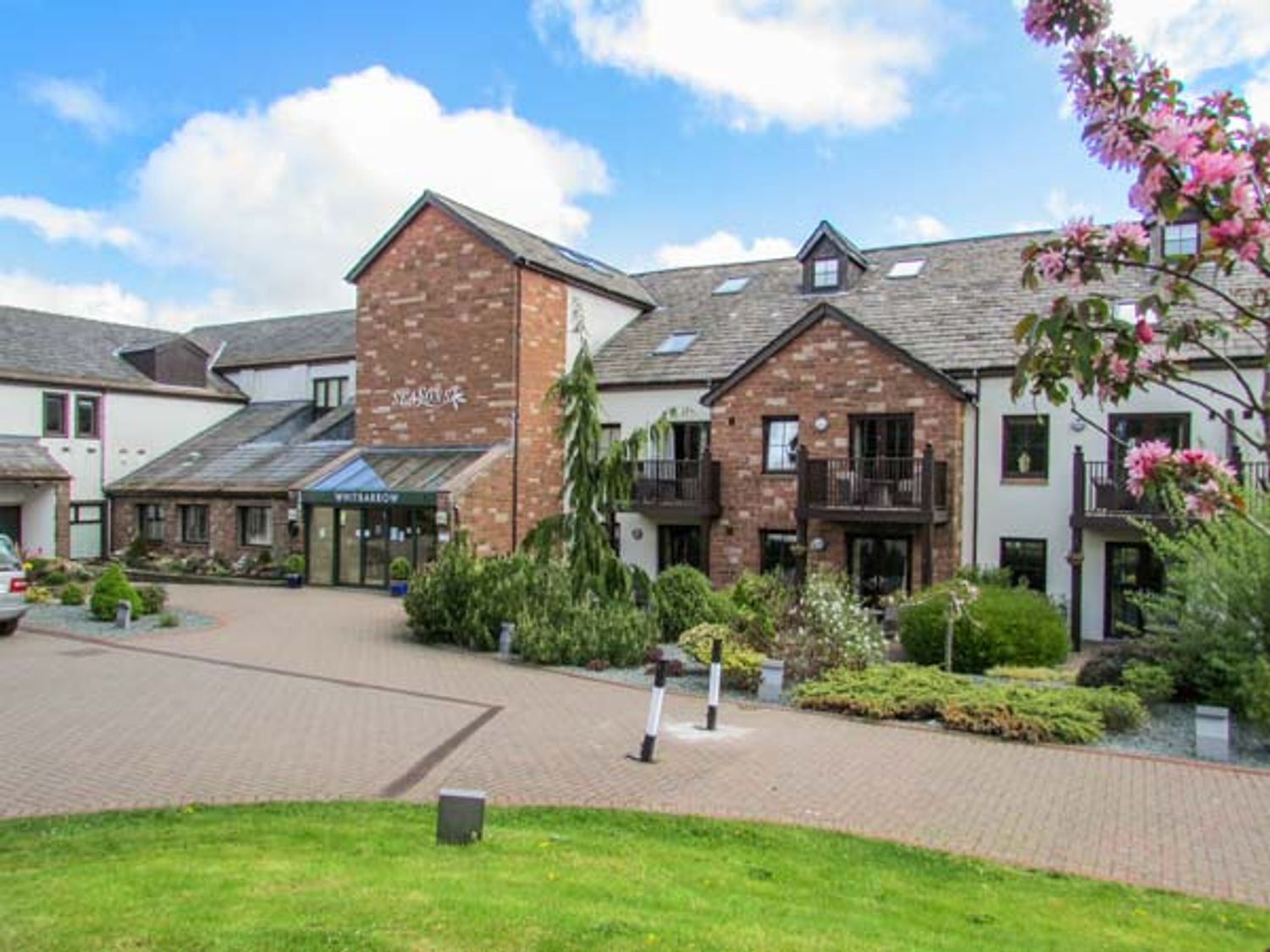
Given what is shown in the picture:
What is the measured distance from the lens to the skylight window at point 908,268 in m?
26.0

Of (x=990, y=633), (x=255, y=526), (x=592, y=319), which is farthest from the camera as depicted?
(x=255, y=526)

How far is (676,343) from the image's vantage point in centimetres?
2745

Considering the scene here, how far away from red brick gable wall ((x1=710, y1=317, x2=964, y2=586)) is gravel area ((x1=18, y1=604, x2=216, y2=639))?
11.3 m

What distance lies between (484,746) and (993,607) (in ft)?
28.1

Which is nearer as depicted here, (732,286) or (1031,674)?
(1031,674)

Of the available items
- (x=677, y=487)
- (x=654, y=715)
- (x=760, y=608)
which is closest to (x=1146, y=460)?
(x=654, y=715)

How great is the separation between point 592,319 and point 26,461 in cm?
1701

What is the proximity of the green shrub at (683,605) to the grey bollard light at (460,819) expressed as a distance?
33.8ft

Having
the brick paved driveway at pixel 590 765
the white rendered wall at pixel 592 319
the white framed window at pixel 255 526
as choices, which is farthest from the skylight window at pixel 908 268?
the white framed window at pixel 255 526

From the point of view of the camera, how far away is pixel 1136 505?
1842cm

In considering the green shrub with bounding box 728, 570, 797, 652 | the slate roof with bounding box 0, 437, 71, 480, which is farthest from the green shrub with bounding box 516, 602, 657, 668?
the slate roof with bounding box 0, 437, 71, 480

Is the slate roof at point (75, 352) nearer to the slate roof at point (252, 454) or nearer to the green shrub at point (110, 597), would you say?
the slate roof at point (252, 454)

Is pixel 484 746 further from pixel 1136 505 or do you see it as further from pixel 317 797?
pixel 1136 505

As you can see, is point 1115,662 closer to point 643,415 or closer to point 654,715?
point 654,715
